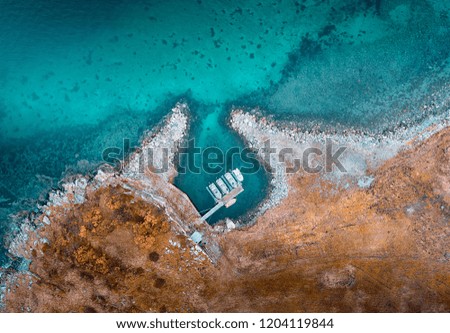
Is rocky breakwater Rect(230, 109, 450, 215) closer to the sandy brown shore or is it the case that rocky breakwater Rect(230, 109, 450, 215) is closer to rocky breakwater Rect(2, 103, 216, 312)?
the sandy brown shore

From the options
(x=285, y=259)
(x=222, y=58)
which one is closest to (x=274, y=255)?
(x=285, y=259)

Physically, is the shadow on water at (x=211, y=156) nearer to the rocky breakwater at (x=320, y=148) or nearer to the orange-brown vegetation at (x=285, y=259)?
the rocky breakwater at (x=320, y=148)

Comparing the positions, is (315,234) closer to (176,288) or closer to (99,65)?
(176,288)

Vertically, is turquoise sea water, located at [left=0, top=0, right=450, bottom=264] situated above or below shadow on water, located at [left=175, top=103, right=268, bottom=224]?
above

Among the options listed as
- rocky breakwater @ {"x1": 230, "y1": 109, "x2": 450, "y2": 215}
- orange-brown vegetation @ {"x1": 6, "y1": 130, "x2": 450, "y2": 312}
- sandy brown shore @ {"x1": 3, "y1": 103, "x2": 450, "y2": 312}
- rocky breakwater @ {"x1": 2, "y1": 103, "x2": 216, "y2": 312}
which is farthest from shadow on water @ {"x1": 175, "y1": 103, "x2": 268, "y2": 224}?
orange-brown vegetation @ {"x1": 6, "y1": 130, "x2": 450, "y2": 312}

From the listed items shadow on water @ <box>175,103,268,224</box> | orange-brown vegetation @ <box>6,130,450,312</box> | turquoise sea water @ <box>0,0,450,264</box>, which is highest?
turquoise sea water @ <box>0,0,450,264</box>

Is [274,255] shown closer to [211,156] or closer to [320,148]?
[320,148]
